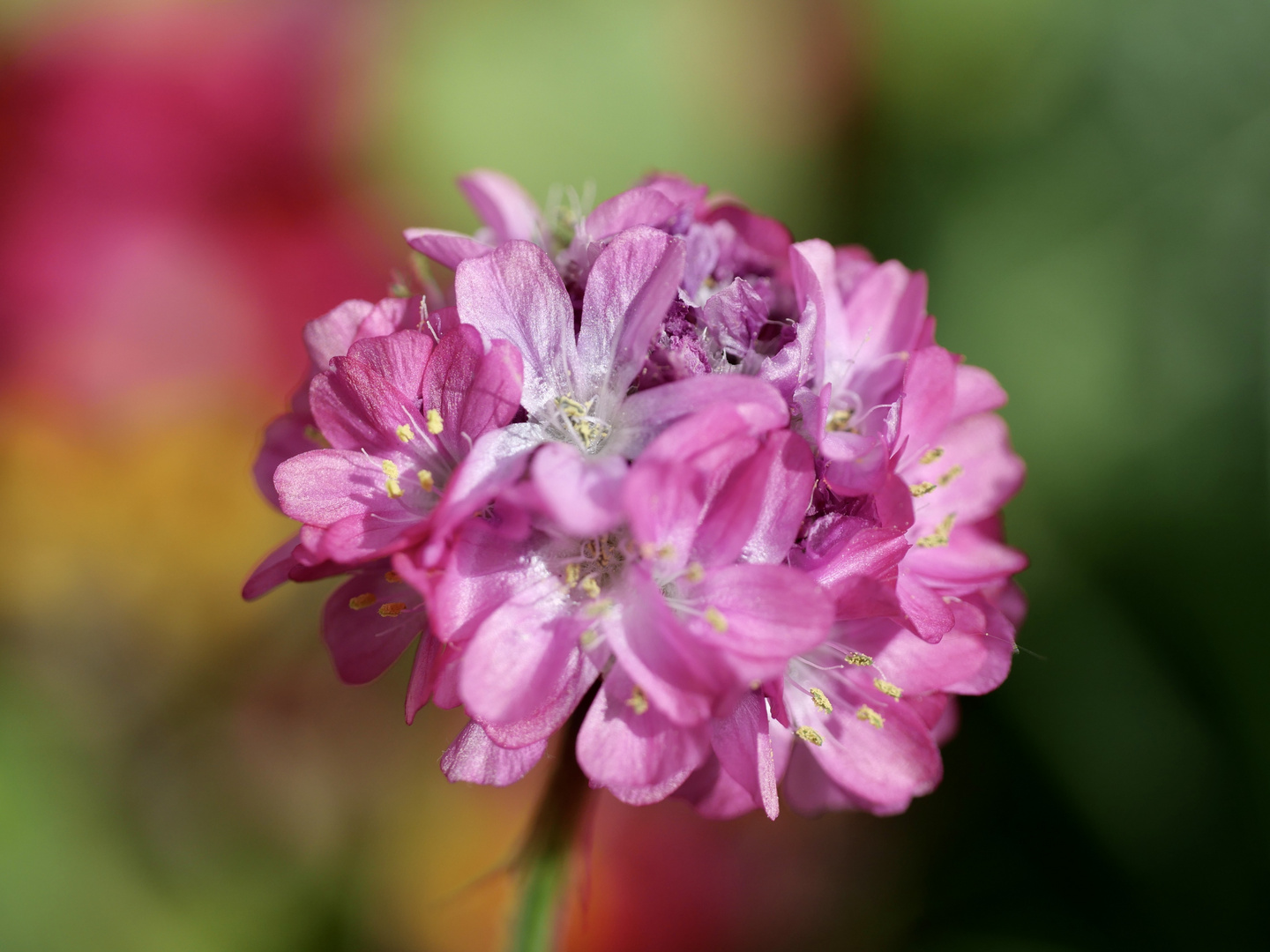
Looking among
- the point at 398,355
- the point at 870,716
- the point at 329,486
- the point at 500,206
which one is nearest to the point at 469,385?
the point at 398,355

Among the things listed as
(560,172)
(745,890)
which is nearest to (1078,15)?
(560,172)

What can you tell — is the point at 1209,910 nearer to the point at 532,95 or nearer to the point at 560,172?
the point at 560,172

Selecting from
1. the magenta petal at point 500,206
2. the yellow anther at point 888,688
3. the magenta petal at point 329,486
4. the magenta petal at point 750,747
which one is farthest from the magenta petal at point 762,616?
the magenta petal at point 500,206

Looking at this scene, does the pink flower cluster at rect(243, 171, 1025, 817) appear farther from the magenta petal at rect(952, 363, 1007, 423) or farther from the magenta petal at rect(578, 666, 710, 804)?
the magenta petal at rect(952, 363, 1007, 423)

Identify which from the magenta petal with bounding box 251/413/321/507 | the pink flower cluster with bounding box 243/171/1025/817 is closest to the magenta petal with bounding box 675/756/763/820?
the pink flower cluster with bounding box 243/171/1025/817

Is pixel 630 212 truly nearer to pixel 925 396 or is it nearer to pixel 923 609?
pixel 925 396
